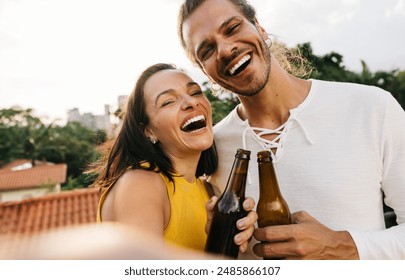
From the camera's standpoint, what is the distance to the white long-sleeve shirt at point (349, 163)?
54.8 inches

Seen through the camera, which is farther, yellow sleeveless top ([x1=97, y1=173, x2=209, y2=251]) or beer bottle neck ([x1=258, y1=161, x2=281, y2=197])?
yellow sleeveless top ([x1=97, y1=173, x2=209, y2=251])

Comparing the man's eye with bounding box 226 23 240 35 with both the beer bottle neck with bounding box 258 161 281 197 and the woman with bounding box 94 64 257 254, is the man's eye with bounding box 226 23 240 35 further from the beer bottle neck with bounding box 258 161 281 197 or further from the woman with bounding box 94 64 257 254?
the beer bottle neck with bounding box 258 161 281 197

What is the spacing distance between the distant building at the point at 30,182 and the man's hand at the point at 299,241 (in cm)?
2114

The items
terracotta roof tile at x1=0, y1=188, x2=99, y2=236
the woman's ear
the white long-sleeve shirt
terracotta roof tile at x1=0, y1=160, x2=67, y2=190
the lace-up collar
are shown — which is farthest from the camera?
terracotta roof tile at x1=0, y1=160, x2=67, y2=190

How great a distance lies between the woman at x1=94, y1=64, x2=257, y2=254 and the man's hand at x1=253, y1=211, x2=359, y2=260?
0.21 m

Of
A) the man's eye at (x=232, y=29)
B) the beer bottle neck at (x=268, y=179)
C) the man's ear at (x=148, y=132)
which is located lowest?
the beer bottle neck at (x=268, y=179)

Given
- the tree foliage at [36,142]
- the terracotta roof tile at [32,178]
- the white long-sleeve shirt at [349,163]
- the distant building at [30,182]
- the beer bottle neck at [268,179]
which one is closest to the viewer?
the beer bottle neck at [268,179]

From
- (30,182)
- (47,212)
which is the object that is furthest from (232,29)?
(30,182)

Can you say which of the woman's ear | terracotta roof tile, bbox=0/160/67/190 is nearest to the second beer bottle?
the woman's ear

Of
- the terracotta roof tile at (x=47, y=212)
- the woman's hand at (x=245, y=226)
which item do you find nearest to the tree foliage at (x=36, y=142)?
Result: the terracotta roof tile at (x=47, y=212)

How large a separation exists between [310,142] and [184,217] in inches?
22.9

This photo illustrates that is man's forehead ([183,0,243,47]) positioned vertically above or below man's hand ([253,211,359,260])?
above

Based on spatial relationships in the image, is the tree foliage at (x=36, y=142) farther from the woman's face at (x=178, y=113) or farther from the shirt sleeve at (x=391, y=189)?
the shirt sleeve at (x=391, y=189)

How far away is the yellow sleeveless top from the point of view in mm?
1392
